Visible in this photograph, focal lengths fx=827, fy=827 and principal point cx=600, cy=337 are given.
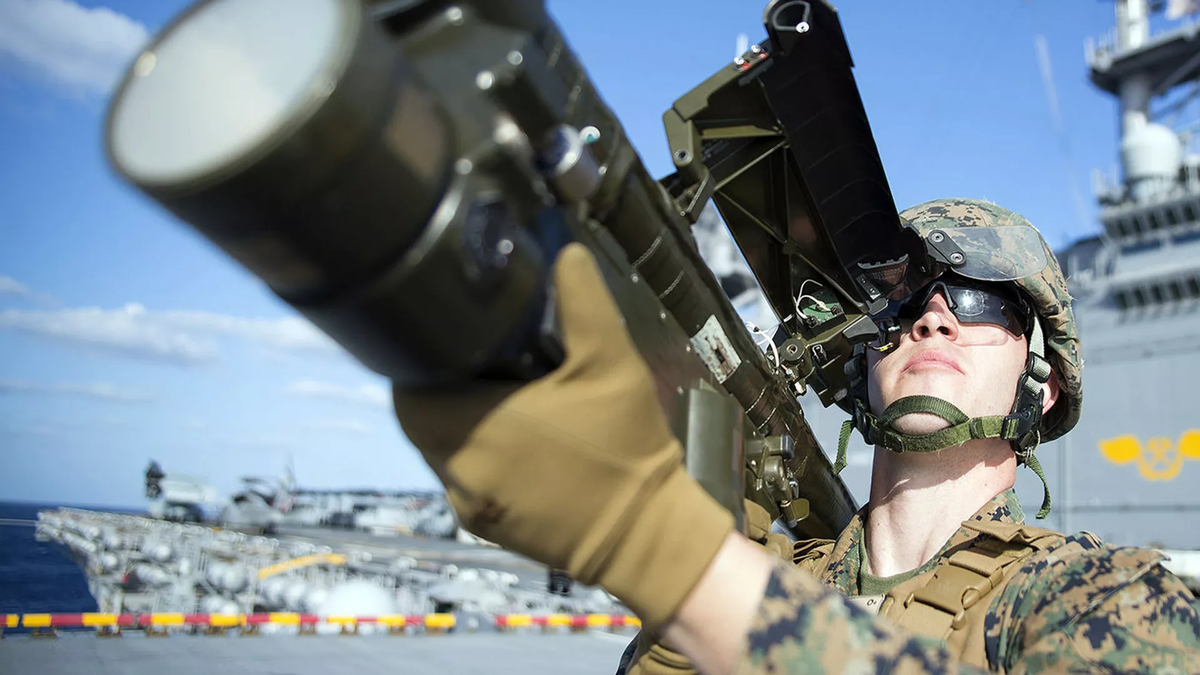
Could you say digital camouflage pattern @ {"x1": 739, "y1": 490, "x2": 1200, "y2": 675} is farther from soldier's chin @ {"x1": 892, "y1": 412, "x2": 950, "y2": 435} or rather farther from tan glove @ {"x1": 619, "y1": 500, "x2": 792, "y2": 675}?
tan glove @ {"x1": 619, "y1": 500, "x2": 792, "y2": 675}

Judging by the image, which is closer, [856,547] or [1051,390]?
[856,547]

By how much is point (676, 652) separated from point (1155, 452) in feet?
89.5

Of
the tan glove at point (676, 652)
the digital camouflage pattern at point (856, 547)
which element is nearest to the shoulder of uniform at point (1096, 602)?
the digital camouflage pattern at point (856, 547)

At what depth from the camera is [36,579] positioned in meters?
26.0

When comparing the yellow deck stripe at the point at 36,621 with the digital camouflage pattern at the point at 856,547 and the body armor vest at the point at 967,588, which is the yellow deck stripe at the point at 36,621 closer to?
the digital camouflage pattern at the point at 856,547

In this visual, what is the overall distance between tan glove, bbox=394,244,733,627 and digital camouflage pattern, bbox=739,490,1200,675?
0.19 metres

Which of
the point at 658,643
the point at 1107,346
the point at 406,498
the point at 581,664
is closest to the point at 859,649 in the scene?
the point at 658,643

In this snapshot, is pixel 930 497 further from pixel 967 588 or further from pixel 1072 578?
pixel 1072 578

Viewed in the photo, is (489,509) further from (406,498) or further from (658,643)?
(406,498)

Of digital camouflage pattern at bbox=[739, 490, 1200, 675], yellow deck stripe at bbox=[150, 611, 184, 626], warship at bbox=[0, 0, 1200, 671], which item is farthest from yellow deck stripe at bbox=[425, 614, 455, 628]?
digital camouflage pattern at bbox=[739, 490, 1200, 675]

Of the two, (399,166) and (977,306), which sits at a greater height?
(399,166)

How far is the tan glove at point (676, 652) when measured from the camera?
2.24 metres

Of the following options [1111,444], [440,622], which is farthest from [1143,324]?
[440,622]

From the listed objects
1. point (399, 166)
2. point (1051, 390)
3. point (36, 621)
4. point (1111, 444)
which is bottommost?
point (1111, 444)
